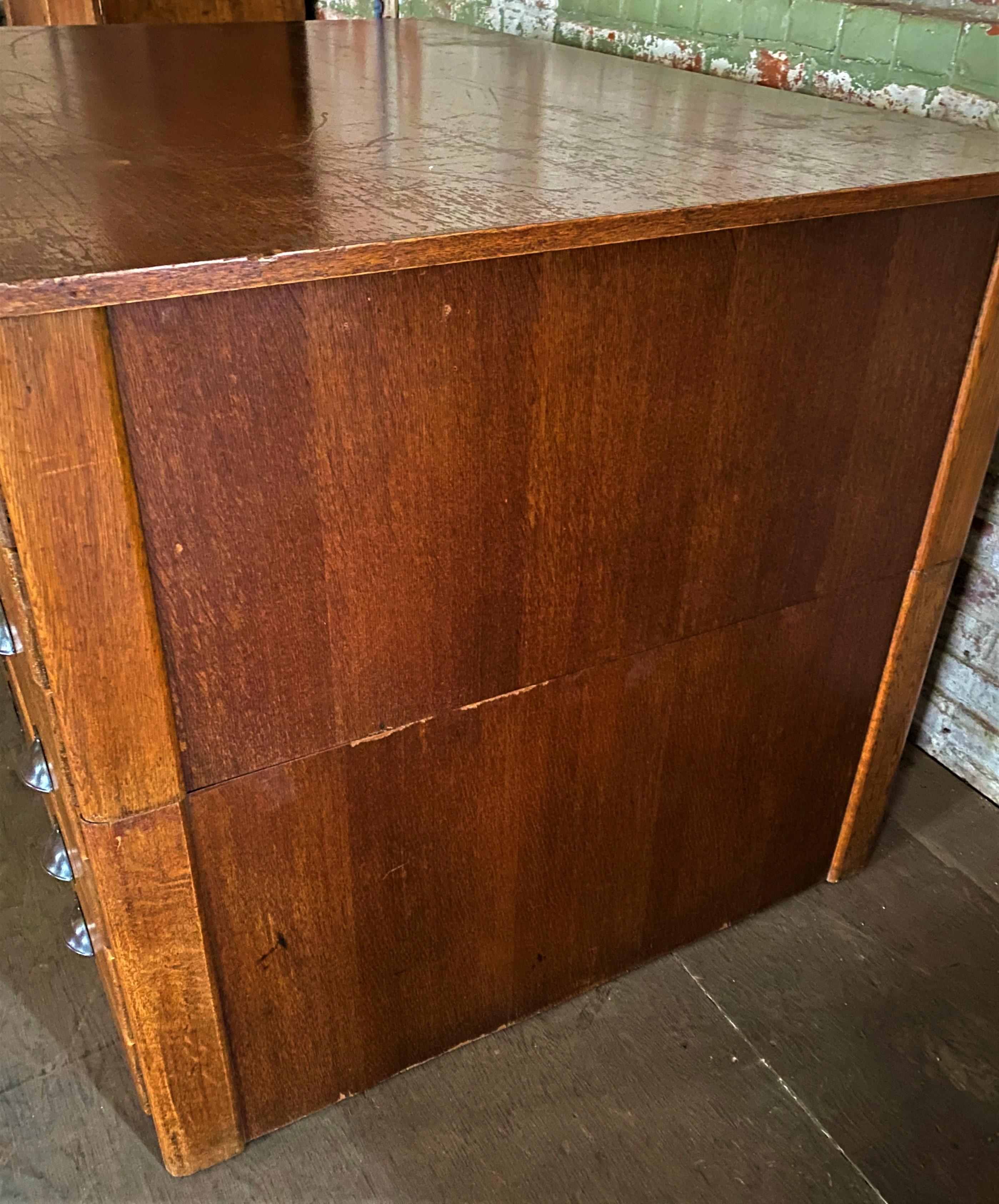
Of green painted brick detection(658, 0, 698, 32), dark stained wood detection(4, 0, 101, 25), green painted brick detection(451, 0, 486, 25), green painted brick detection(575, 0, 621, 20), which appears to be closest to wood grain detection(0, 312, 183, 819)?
green painted brick detection(658, 0, 698, 32)

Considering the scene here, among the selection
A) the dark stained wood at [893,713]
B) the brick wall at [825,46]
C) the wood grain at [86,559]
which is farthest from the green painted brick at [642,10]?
the wood grain at [86,559]

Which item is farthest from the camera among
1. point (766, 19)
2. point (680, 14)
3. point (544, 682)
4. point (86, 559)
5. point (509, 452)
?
point (680, 14)

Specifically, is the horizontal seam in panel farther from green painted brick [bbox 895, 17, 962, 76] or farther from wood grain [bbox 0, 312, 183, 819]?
green painted brick [bbox 895, 17, 962, 76]

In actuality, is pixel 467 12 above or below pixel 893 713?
above

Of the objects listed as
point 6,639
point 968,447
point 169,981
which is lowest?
point 169,981

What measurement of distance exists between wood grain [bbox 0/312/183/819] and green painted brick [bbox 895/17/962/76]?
40.8 inches

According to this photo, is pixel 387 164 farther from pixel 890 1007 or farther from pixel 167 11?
pixel 167 11

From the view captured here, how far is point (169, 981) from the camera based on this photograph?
942 millimetres

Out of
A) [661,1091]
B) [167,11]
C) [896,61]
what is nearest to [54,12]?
[167,11]

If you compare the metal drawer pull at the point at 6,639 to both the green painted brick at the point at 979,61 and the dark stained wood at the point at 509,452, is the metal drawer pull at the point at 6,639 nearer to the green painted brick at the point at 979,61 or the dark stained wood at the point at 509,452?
the dark stained wood at the point at 509,452

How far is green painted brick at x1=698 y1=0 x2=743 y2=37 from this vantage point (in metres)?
1.40

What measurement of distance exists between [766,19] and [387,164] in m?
0.76

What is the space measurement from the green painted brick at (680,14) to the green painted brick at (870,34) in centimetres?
26

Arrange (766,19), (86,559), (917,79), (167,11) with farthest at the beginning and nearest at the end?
(167,11)
(766,19)
(917,79)
(86,559)
